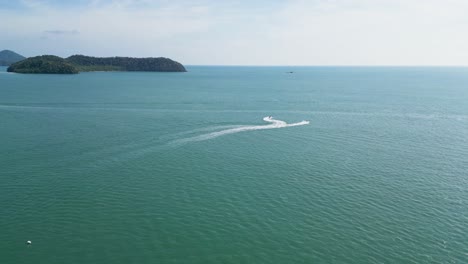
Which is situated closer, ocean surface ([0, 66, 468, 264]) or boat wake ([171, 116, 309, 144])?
ocean surface ([0, 66, 468, 264])

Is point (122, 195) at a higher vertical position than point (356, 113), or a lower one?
lower

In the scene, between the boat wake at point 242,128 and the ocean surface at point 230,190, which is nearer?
the ocean surface at point 230,190

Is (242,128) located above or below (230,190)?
above

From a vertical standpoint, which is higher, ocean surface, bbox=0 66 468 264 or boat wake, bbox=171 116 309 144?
boat wake, bbox=171 116 309 144

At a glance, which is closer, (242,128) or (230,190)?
(230,190)

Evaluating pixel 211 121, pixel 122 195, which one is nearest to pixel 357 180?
pixel 122 195

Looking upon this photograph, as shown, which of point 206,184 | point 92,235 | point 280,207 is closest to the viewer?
point 92,235

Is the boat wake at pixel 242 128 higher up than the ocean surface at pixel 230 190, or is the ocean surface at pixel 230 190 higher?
the boat wake at pixel 242 128

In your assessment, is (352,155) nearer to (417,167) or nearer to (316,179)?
(417,167)
